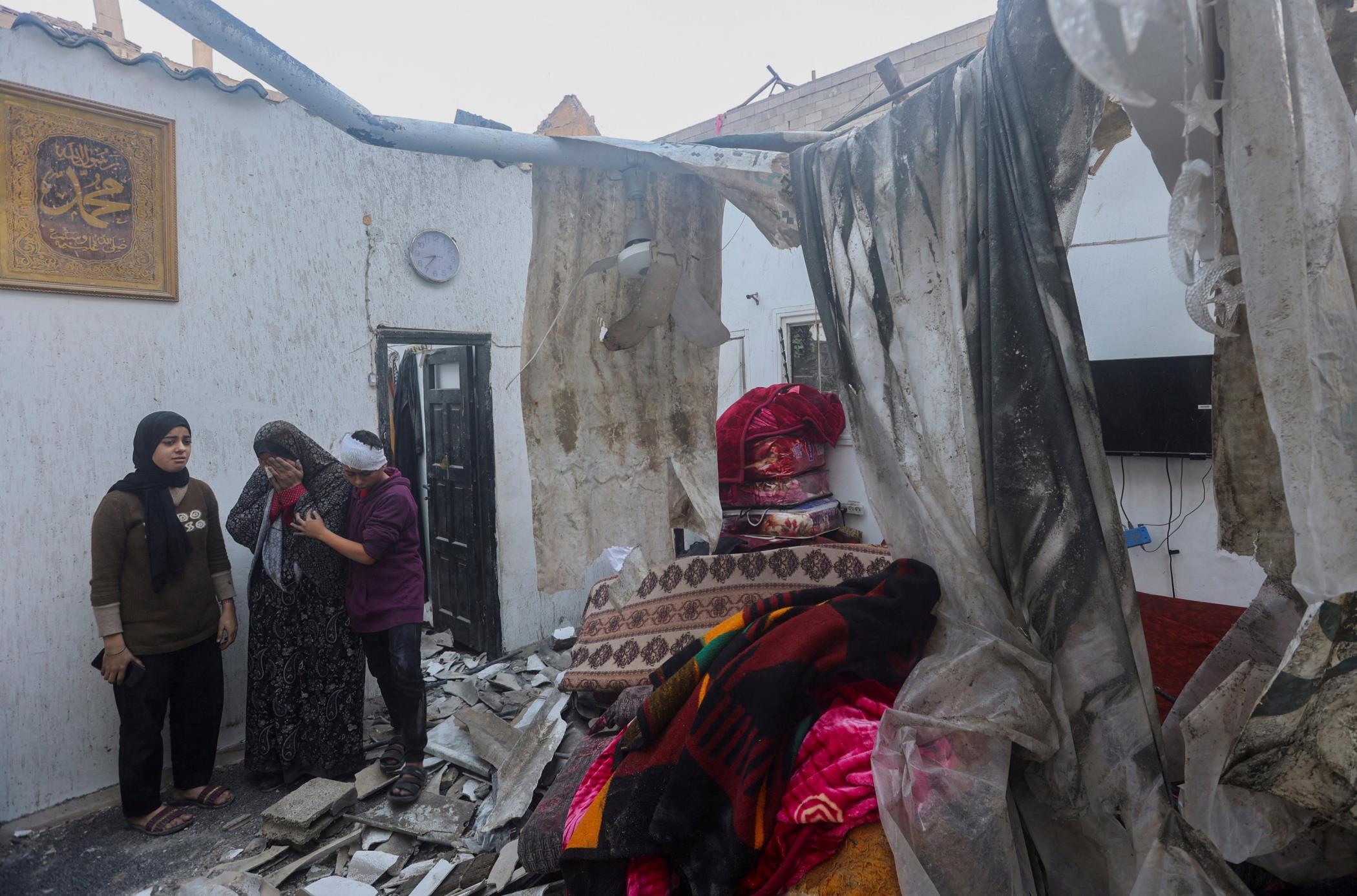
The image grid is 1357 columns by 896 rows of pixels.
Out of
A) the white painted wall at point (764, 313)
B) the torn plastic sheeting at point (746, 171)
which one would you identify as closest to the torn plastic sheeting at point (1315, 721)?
the torn plastic sheeting at point (746, 171)

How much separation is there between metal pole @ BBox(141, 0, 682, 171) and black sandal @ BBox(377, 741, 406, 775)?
3482 millimetres

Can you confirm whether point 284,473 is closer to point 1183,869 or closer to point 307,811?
point 307,811

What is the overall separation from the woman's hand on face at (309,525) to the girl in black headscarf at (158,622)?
19.8 inches

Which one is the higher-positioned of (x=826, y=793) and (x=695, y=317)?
(x=695, y=317)

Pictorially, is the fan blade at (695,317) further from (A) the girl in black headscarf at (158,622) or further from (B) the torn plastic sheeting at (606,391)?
(A) the girl in black headscarf at (158,622)

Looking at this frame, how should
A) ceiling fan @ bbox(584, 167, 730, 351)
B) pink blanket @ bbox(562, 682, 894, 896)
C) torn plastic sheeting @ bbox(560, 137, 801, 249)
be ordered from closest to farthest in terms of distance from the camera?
pink blanket @ bbox(562, 682, 894, 896)
torn plastic sheeting @ bbox(560, 137, 801, 249)
ceiling fan @ bbox(584, 167, 730, 351)

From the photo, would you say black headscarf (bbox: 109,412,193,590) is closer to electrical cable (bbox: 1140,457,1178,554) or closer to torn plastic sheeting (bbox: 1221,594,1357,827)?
torn plastic sheeting (bbox: 1221,594,1357,827)

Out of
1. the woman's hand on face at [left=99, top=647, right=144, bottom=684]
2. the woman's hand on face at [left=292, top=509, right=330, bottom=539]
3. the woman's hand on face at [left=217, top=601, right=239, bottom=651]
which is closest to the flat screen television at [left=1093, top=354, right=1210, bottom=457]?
the woman's hand on face at [left=292, top=509, right=330, bottom=539]

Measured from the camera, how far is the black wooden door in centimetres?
576

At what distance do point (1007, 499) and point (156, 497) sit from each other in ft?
12.8

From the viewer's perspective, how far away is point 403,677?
3.98 metres

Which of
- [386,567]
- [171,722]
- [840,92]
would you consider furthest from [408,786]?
[840,92]

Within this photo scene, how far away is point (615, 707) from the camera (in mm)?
3184

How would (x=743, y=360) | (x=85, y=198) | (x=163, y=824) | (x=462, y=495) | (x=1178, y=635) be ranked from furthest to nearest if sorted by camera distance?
1. (x=743, y=360)
2. (x=462, y=495)
3. (x=85, y=198)
4. (x=163, y=824)
5. (x=1178, y=635)
